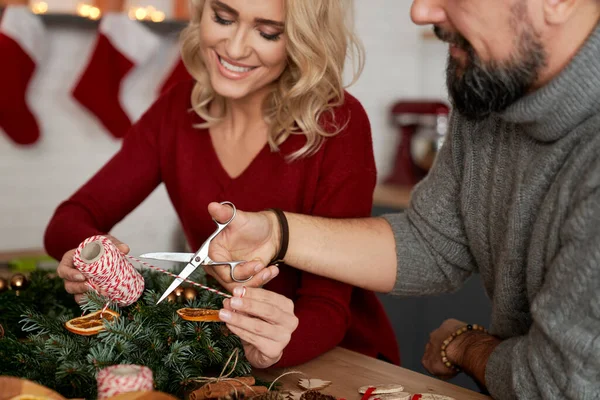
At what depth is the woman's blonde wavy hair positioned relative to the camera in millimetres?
1524

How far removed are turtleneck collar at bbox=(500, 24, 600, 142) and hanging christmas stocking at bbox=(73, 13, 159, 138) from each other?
227cm

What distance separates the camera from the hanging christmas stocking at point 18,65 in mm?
2852

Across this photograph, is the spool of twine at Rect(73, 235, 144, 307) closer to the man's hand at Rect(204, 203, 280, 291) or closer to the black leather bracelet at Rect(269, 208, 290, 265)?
the man's hand at Rect(204, 203, 280, 291)

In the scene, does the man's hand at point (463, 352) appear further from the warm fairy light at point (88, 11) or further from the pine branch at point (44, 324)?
the warm fairy light at point (88, 11)

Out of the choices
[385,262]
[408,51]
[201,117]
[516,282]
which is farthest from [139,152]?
[408,51]

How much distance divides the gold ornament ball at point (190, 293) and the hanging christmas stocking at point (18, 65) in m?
1.93

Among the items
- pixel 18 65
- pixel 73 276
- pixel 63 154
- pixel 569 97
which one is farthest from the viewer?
pixel 63 154

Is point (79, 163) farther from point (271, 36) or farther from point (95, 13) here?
point (271, 36)

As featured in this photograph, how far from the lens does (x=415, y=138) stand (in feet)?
11.7

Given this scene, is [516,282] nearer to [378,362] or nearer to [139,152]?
[378,362]

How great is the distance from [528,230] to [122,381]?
0.69 m

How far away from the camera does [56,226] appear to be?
1.67 meters

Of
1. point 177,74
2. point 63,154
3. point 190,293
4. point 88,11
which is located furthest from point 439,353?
point 88,11

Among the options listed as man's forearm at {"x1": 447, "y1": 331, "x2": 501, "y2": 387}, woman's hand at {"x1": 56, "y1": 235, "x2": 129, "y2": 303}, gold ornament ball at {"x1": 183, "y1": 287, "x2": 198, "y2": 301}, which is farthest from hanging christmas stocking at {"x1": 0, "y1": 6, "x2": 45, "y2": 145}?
man's forearm at {"x1": 447, "y1": 331, "x2": 501, "y2": 387}
